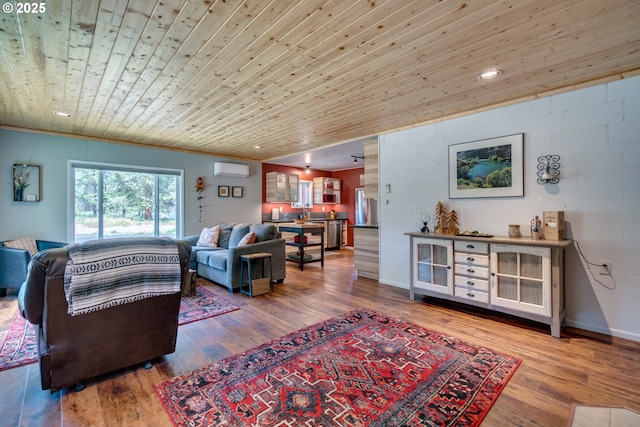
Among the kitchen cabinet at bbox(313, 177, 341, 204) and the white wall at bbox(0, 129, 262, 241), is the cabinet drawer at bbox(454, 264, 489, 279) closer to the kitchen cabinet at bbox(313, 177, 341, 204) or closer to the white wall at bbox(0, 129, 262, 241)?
the white wall at bbox(0, 129, 262, 241)

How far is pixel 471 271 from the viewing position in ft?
10.6

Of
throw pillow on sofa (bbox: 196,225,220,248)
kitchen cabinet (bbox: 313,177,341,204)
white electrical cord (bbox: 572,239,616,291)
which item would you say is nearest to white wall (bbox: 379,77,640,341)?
white electrical cord (bbox: 572,239,616,291)

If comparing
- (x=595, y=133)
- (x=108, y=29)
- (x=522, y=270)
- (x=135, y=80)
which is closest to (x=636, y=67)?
(x=595, y=133)

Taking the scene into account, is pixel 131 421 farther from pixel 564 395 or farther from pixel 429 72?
pixel 429 72

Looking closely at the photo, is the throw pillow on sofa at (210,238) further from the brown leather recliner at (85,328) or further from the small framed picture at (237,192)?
the brown leather recliner at (85,328)

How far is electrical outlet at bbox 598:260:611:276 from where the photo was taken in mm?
2768

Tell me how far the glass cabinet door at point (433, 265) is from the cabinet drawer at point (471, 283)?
9 centimetres

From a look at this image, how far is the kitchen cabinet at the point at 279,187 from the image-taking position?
7477 mm

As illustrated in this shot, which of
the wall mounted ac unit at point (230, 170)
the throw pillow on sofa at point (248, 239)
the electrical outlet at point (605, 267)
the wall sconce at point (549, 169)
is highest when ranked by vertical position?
the wall mounted ac unit at point (230, 170)

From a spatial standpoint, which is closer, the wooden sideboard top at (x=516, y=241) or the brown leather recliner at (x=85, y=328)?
the brown leather recliner at (x=85, y=328)

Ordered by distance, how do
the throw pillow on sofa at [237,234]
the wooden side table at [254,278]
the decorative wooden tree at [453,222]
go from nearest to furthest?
the decorative wooden tree at [453,222], the wooden side table at [254,278], the throw pillow on sofa at [237,234]

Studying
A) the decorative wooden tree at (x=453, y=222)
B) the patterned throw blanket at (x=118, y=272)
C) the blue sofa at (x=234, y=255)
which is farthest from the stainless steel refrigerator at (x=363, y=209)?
the patterned throw blanket at (x=118, y=272)

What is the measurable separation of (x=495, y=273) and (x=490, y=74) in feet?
6.46

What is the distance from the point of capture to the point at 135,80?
2.77 metres
